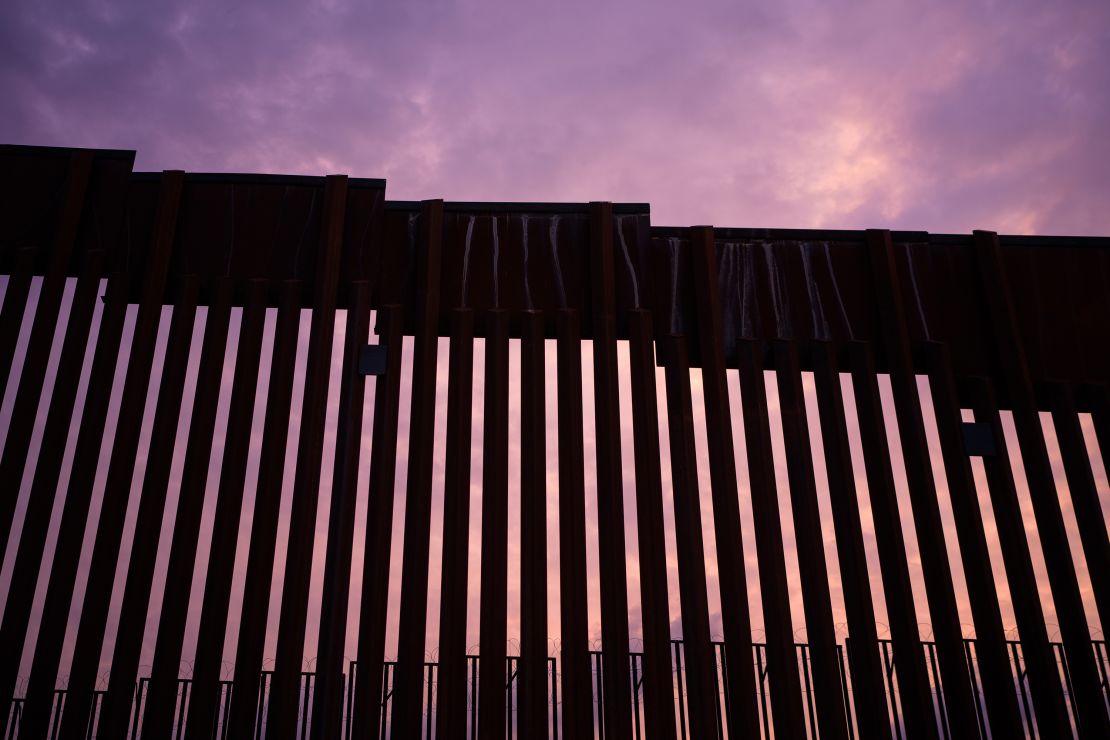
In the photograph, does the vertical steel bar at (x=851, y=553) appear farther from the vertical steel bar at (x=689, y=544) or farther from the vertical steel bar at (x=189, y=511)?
the vertical steel bar at (x=189, y=511)

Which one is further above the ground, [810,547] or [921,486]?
[921,486]

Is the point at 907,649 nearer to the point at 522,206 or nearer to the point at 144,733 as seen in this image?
the point at 522,206

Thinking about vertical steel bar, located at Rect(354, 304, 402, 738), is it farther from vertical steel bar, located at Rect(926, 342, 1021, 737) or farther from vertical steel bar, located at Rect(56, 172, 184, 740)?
vertical steel bar, located at Rect(926, 342, 1021, 737)

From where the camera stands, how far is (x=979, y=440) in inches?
279

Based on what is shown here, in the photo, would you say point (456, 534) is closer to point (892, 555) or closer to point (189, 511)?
point (189, 511)

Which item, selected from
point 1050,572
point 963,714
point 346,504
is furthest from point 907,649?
point 346,504

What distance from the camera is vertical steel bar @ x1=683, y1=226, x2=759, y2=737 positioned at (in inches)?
237

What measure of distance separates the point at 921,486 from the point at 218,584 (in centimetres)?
509

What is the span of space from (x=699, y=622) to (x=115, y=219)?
217 inches

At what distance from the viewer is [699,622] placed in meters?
6.23

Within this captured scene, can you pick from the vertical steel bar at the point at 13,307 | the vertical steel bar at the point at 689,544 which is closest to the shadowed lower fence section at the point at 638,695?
the vertical steel bar at the point at 689,544

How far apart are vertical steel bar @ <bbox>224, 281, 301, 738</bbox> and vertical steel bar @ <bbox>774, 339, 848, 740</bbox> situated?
3681 mm

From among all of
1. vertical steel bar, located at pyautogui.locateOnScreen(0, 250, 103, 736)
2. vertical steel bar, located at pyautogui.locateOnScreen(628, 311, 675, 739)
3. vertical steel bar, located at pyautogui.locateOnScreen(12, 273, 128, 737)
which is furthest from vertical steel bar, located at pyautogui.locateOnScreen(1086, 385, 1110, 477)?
vertical steel bar, located at pyautogui.locateOnScreen(0, 250, 103, 736)

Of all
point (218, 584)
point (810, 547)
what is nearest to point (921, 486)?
point (810, 547)
